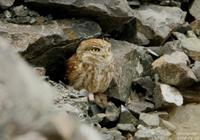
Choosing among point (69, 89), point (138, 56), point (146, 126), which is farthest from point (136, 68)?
point (69, 89)

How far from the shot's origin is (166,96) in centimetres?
512

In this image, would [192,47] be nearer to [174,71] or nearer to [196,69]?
[196,69]

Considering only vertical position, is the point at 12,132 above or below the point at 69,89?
above

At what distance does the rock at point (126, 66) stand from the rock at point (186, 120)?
0.47 metres

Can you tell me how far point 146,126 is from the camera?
4699 mm

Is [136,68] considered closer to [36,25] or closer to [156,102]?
[156,102]

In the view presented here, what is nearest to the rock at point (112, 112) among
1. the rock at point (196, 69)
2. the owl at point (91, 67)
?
the owl at point (91, 67)

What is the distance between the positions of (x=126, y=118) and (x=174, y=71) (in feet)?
2.80

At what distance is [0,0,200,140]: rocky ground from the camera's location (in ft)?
14.5

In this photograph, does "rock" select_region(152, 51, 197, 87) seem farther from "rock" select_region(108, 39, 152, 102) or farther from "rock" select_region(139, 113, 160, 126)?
"rock" select_region(139, 113, 160, 126)

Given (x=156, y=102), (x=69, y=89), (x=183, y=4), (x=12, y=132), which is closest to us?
(x=12, y=132)

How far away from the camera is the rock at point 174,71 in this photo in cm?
530

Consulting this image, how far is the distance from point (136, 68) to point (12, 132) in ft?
16.2

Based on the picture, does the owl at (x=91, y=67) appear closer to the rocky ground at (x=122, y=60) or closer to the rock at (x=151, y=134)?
the rocky ground at (x=122, y=60)
